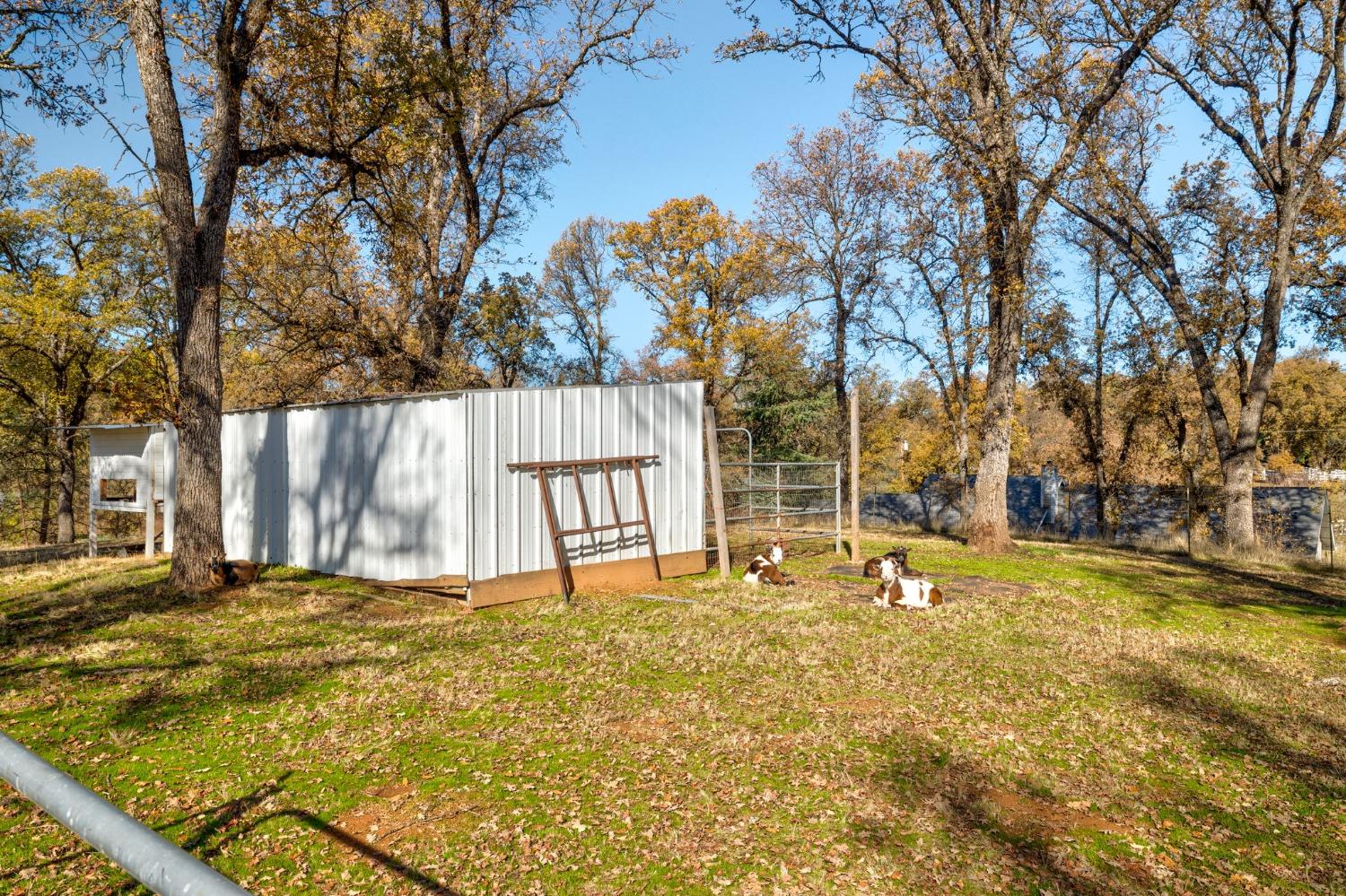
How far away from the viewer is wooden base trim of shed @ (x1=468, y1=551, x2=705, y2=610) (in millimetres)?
9172

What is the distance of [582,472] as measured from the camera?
1045 centimetres

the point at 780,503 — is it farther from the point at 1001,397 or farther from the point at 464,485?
the point at 464,485

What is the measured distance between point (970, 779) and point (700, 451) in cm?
775

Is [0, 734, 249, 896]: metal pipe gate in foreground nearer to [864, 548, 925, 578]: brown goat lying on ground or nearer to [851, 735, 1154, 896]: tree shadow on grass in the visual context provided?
[851, 735, 1154, 896]: tree shadow on grass

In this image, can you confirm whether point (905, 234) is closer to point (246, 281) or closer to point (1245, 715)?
point (246, 281)

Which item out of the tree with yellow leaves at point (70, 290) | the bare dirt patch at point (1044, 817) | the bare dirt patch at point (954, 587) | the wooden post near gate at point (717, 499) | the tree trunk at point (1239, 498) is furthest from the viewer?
the tree with yellow leaves at point (70, 290)

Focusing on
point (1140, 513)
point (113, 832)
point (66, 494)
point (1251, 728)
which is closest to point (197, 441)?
point (113, 832)

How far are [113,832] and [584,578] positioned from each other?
370 inches

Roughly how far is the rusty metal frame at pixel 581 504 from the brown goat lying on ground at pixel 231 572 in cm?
368

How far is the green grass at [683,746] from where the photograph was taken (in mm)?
3432

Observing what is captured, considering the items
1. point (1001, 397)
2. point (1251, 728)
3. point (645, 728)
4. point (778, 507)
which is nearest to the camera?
point (645, 728)

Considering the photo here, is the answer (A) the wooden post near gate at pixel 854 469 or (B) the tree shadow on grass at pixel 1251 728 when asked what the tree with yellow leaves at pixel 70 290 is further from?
(B) the tree shadow on grass at pixel 1251 728

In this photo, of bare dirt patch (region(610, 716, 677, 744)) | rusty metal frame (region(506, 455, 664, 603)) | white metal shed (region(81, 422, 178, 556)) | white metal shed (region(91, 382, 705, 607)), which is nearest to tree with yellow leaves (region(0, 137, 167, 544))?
white metal shed (region(81, 422, 178, 556))

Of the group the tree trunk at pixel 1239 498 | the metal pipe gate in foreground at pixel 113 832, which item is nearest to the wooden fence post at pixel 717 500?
the metal pipe gate in foreground at pixel 113 832
